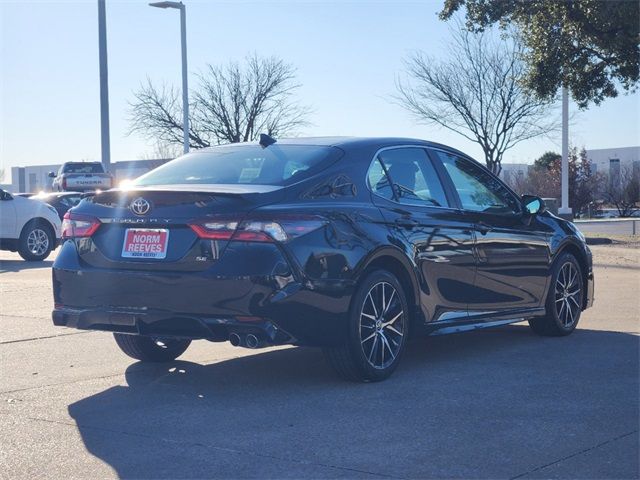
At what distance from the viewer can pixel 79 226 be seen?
6527mm

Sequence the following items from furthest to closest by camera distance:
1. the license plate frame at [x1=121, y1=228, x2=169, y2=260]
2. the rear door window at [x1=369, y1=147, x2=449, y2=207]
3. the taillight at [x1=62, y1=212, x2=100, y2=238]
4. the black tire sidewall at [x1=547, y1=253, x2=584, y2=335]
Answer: the black tire sidewall at [x1=547, y1=253, x2=584, y2=335] < the rear door window at [x1=369, y1=147, x2=449, y2=207] < the taillight at [x1=62, y1=212, x2=100, y2=238] < the license plate frame at [x1=121, y1=228, x2=169, y2=260]

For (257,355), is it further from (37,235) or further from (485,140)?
(485,140)

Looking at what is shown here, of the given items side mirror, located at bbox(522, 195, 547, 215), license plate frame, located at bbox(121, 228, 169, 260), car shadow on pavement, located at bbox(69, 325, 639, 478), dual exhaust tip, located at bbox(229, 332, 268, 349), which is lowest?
car shadow on pavement, located at bbox(69, 325, 639, 478)

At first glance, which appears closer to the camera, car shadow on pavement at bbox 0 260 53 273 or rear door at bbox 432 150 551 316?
rear door at bbox 432 150 551 316

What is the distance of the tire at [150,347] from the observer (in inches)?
289

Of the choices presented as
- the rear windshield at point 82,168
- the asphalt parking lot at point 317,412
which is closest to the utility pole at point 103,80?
the rear windshield at point 82,168

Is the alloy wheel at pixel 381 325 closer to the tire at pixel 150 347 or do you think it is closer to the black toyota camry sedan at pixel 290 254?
the black toyota camry sedan at pixel 290 254

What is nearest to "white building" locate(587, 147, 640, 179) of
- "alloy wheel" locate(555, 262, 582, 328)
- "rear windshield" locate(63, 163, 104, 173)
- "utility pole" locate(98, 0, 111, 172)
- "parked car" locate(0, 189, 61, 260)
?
"rear windshield" locate(63, 163, 104, 173)

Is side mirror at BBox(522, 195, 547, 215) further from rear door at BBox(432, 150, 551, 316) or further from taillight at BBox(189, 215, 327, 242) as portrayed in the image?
taillight at BBox(189, 215, 327, 242)

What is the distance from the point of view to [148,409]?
5.89 metres

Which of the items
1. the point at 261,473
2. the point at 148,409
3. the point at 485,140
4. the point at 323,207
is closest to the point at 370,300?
the point at 323,207

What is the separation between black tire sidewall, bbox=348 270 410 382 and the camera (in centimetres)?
633

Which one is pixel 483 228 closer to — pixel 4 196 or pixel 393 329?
pixel 393 329

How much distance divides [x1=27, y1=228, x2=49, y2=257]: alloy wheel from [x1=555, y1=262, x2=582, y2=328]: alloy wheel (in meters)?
12.1
